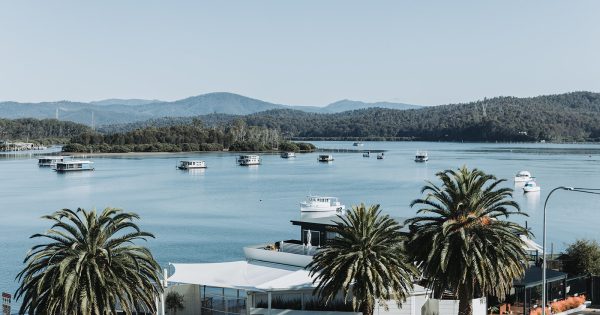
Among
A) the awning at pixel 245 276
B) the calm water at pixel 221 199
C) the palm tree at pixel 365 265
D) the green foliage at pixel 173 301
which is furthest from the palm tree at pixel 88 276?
the calm water at pixel 221 199

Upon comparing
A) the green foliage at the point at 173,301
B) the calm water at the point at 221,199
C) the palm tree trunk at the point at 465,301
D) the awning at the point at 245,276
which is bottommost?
the calm water at the point at 221,199

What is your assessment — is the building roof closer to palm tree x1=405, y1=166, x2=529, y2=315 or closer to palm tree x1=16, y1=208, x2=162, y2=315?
palm tree x1=405, y1=166, x2=529, y2=315

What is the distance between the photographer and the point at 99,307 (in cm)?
2786

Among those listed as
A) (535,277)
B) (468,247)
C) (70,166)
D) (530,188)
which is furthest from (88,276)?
(70,166)

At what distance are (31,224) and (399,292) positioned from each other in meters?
72.5

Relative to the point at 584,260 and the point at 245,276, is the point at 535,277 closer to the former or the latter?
the point at 584,260

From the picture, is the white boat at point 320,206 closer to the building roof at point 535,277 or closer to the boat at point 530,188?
the boat at point 530,188

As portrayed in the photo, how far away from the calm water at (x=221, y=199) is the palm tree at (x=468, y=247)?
3511 cm

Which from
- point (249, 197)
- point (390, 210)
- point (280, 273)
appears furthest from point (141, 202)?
point (280, 273)

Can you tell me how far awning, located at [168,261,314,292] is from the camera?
110 ft

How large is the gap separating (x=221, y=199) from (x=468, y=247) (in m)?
95.4

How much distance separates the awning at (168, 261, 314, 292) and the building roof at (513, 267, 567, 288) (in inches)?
405

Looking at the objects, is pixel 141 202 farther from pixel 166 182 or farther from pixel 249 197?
pixel 166 182

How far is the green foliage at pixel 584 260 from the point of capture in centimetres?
4184
